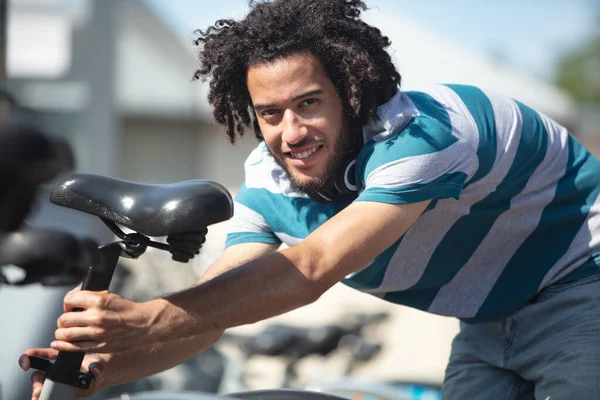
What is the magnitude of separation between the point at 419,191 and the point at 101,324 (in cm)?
81

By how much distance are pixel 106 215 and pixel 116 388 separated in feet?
9.18

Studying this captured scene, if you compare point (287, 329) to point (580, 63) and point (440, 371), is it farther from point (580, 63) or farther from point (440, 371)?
point (580, 63)

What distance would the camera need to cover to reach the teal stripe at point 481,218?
2.51 m

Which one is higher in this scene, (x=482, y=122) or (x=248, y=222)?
(x=482, y=122)

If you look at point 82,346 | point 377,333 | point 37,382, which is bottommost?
point 377,333

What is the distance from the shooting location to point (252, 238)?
2.63 metres

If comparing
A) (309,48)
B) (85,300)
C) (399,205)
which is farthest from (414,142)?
(85,300)

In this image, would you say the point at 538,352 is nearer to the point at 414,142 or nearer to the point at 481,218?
the point at 481,218

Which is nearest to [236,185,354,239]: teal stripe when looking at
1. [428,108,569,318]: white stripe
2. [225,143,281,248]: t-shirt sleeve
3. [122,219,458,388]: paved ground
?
[225,143,281,248]: t-shirt sleeve

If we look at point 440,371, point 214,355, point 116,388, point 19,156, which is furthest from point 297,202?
point 440,371

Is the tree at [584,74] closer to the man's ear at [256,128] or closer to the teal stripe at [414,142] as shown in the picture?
the man's ear at [256,128]

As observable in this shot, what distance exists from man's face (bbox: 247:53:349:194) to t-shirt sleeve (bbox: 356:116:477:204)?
0.37ft

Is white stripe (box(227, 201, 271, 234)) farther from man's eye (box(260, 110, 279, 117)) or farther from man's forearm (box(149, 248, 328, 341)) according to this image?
man's forearm (box(149, 248, 328, 341))

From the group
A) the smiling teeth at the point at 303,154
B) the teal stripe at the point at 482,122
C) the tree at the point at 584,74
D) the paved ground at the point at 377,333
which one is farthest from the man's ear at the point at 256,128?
the tree at the point at 584,74
